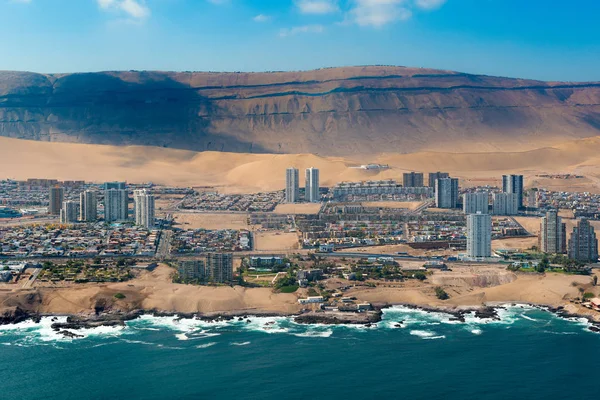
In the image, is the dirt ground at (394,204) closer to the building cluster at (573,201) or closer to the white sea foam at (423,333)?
the building cluster at (573,201)

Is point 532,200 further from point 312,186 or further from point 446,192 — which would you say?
point 312,186

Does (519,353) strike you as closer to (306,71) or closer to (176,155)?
(176,155)

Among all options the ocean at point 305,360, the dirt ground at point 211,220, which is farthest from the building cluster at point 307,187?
the ocean at point 305,360

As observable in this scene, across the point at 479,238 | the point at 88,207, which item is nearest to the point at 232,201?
the point at 88,207

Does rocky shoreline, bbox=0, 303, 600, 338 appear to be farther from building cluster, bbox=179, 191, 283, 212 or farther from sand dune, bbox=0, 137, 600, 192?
sand dune, bbox=0, 137, 600, 192

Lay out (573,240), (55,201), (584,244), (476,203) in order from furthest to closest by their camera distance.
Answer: (55,201), (476,203), (573,240), (584,244)

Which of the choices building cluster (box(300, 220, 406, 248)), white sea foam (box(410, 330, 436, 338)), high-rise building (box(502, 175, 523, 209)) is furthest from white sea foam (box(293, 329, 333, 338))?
high-rise building (box(502, 175, 523, 209))
